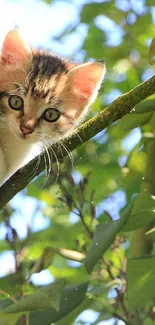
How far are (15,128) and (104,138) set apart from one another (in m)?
0.57

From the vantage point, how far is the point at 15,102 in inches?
83.4

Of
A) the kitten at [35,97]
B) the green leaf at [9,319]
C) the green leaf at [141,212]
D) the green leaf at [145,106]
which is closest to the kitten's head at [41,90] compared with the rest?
the kitten at [35,97]

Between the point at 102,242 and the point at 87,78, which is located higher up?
the point at 102,242

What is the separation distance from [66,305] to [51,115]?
39.6 inches

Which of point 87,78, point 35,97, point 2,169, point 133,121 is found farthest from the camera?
point 87,78

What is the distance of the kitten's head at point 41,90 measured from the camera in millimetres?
2115

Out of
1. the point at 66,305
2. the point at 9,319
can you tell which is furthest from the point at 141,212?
the point at 9,319

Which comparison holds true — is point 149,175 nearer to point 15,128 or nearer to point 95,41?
point 15,128

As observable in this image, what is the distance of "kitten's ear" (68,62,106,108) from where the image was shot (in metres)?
2.32

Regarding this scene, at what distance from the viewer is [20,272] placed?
183 centimetres

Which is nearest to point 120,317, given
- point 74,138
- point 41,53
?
point 74,138

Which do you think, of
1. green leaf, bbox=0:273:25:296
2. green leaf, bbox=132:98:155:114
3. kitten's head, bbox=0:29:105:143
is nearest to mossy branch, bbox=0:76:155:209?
green leaf, bbox=132:98:155:114

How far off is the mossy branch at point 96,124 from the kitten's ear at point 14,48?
0.57 meters

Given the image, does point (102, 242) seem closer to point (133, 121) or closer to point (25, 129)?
point (133, 121)
